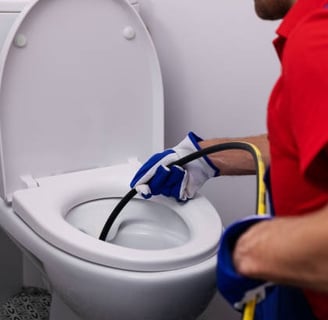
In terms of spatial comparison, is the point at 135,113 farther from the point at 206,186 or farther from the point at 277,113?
the point at 277,113

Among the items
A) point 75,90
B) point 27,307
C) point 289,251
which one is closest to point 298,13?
point 289,251

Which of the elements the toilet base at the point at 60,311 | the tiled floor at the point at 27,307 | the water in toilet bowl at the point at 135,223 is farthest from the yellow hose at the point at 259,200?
the tiled floor at the point at 27,307

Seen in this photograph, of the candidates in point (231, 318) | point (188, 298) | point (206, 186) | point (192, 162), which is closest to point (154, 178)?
point (192, 162)

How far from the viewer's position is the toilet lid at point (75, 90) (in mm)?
1129

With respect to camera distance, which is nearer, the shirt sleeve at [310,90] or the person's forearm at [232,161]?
the shirt sleeve at [310,90]

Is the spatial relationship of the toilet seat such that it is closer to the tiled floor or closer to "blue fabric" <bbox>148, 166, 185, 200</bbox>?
"blue fabric" <bbox>148, 166, 185, 200</bbox>

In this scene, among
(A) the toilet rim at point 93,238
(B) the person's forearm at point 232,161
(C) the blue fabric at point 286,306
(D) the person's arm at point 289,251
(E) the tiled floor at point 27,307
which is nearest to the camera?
(D) the person's arm at point 289,251

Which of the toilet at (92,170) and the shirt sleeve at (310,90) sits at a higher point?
the shirt sleeve at (310,90)

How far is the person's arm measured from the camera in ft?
1.47

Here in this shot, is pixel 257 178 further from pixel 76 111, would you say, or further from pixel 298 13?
pixel 76 111

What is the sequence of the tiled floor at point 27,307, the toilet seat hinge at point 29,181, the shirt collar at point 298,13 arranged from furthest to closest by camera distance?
the tiled floor at point 27,307, the toilet seat hinge at point 29,181, the shirt collar at point 298,13

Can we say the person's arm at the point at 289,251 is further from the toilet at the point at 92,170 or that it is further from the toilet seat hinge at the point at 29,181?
the toilet seat hinge at the point at 29,181

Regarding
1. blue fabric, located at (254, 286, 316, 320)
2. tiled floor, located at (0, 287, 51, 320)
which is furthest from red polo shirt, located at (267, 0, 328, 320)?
tiled floor, located at (0, 287, 51, 320)

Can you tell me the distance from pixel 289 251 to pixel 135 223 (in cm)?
78
